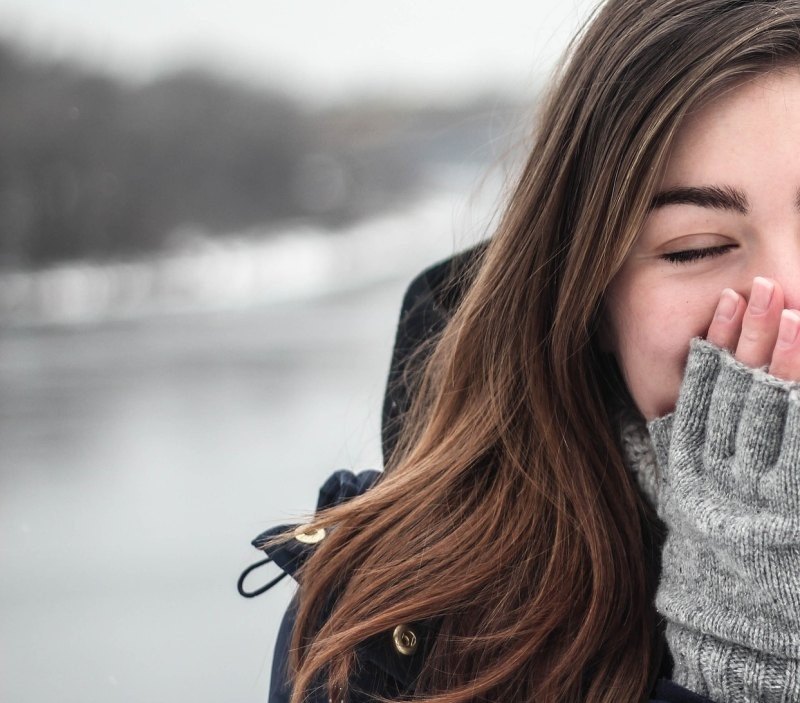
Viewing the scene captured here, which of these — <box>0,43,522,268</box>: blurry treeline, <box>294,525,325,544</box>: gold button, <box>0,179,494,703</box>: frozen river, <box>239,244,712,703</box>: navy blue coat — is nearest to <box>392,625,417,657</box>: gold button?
<box>239,244,712,703</box>: navy blue coat

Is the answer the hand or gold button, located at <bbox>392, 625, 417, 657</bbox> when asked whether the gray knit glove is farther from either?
gold button, located at <bbox>392, 625, 417, 657</bbox>

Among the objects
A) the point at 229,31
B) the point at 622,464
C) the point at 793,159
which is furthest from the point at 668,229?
the point at 229,31

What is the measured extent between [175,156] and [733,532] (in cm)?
207

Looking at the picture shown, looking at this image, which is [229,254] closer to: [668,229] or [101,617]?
[101,617]

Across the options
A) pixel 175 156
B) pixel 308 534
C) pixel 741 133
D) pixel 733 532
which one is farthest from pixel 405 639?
pixel 175 156

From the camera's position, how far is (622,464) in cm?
122

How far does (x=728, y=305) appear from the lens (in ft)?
3.28

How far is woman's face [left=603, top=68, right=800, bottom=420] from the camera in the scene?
979 mm

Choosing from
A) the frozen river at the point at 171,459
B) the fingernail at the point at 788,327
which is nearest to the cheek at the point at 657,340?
the fingernail at the point at 788,327

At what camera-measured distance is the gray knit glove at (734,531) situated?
35.9 inches

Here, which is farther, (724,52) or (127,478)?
(127,478)

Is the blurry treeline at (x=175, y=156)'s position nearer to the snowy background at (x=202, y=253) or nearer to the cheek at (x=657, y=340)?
the snowy background at (x=202, y=253)

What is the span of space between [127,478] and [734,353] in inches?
76.5

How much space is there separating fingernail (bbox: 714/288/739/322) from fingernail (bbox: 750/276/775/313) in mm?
26
